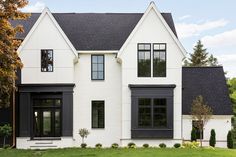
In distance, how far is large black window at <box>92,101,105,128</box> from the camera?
31.7 m

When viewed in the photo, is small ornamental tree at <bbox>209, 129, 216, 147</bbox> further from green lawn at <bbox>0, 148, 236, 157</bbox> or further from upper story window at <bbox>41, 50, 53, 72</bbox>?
upper story window at <bbox>41, 50, 53, 72</bbox>

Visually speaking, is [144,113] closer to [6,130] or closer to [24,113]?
[24,113]

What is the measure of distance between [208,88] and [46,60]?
15.3 metres

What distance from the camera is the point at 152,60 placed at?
3061cm

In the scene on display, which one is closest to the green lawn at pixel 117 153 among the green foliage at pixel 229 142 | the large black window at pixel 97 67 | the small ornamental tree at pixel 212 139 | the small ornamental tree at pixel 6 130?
the small ornamental tree at pixel 6 130

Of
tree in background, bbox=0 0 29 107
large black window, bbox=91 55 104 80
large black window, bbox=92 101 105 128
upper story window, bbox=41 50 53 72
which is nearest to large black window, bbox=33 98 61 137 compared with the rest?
upper story window, bbox=41 50 53 72

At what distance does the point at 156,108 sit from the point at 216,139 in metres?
9.55

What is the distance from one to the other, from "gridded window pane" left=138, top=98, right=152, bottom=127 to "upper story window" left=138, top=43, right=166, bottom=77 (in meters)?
1.85

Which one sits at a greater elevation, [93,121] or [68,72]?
[68,72]

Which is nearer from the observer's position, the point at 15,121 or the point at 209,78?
the point at 15,121

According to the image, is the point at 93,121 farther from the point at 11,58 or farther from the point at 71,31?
the point at 11,58

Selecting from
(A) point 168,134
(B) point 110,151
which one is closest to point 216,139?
(A) point 168,134

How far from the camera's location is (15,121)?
1212 inches

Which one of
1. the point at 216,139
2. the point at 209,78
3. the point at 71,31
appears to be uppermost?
the point at 71,31
